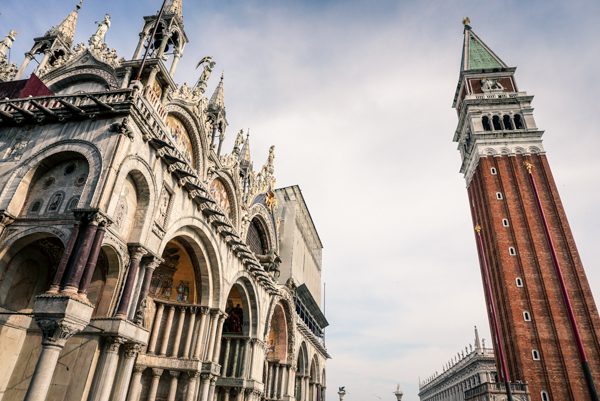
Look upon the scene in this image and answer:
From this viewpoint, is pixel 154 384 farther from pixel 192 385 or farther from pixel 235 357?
pixel 235 357

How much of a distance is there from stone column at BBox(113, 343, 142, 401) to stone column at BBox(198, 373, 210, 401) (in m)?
5.14

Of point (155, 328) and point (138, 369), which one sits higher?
point (155, 328)

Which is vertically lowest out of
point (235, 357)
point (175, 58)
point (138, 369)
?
point (138, 369)

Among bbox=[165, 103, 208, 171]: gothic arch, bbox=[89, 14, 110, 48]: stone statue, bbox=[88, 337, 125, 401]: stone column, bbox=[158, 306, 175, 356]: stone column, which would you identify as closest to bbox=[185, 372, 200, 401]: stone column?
bbox=[158, 306, 175, 356]: stone column

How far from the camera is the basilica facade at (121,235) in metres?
9.84

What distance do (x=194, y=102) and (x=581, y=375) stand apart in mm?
37622

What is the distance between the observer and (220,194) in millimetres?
19859

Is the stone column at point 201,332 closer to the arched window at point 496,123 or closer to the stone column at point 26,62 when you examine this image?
the stone column at point 26,62

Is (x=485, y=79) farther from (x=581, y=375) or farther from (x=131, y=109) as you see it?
(x=131, y=109)

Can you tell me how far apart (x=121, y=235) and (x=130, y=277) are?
4.14 feet

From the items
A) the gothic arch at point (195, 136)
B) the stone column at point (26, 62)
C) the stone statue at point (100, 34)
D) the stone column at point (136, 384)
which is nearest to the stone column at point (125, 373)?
the stone column at point (136, 384)

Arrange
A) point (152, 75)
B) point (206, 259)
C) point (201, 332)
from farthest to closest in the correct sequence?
1. point (206, 259)
2. point (201, 332)
3. point (152, 75)

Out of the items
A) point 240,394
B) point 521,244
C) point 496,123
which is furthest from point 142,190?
point 496,123

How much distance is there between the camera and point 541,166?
141ft
